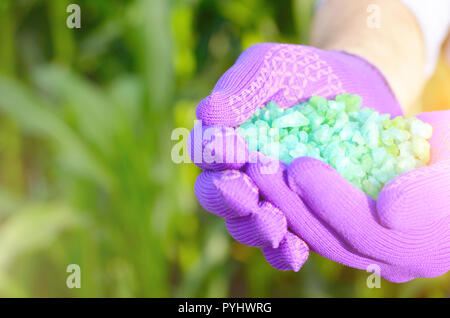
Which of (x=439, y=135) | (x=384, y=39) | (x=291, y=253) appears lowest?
(x=291, y=253)

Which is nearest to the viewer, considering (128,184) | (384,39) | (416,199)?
(416,199)

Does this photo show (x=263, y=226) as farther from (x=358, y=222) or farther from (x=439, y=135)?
(x=439, y=135)

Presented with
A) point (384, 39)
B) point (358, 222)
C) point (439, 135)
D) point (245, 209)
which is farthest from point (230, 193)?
point (384, 39)

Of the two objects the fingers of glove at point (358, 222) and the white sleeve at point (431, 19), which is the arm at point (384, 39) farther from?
the fingers of glove at point (358, 222)

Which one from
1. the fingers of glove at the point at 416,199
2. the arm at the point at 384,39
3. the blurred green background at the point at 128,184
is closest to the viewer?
the fingers of glove at the point at 416,199

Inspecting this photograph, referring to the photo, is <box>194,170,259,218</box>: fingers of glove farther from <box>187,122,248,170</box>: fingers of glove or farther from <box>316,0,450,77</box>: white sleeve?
<box>316,0,450,77</box>: white sleeve

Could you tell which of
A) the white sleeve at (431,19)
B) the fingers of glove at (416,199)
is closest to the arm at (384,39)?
the white sleeve at (431,19)

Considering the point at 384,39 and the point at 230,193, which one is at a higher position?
the point at 384,39
